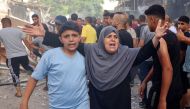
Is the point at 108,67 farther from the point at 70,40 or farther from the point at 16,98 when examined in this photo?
the point at 16,98

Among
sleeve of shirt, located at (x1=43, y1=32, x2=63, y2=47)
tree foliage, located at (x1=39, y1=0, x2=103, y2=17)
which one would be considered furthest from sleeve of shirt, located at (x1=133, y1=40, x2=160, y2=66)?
tree foliage, located at (x1=39, y1=0, x2=103, y2=17)

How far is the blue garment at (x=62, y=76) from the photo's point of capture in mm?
3199

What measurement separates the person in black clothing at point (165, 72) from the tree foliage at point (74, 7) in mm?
46212

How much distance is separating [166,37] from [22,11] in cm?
3055

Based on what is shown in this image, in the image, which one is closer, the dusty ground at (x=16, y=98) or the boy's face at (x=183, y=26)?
the boy's face at (x=183, y=26)

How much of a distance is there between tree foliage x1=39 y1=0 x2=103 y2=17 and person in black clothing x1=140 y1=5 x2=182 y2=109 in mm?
46212

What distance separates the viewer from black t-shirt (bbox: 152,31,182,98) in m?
3.57

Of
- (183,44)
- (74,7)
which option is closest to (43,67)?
(183,44)

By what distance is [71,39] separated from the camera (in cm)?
323

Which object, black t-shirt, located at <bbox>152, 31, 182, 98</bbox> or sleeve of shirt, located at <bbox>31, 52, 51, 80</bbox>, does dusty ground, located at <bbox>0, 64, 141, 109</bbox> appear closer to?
black t-shirt, located at <bbox>152, 31, 182, 98</bbox>

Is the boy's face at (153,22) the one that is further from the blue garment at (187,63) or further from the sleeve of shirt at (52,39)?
the blue garment at (187,63)

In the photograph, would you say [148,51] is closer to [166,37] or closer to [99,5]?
[166,37]

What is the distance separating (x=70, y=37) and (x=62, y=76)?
1.27 feet

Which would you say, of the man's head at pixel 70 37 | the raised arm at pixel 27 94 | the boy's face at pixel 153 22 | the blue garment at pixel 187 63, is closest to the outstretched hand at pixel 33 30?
the man's head at pixel 70 37
